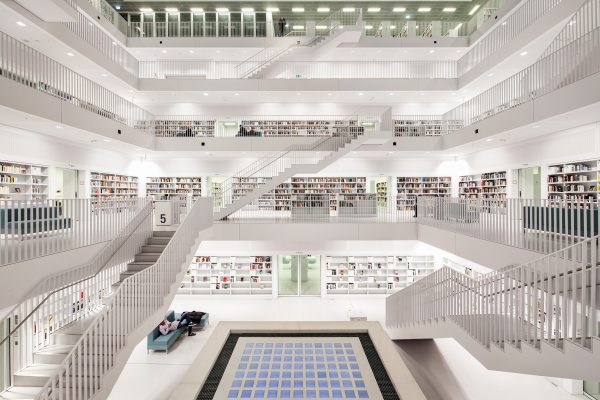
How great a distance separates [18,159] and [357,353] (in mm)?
10622

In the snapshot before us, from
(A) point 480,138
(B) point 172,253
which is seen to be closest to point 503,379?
(A) point 480,138

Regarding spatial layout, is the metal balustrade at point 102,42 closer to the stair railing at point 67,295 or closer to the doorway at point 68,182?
the doorway at point 68,182

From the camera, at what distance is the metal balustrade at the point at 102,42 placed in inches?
509

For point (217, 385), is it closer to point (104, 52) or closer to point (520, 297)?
point (520, 297)

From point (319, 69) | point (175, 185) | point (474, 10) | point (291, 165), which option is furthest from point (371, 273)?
point (474, 10)

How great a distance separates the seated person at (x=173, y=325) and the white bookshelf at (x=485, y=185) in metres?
11.7

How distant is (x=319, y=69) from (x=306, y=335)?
44.3ft

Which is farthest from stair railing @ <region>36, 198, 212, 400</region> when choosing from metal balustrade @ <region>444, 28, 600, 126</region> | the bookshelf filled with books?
the bookshelf filled with books

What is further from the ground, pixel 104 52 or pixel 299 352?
pixel 104 52

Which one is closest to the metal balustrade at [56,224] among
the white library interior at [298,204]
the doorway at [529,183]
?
the white library interior at [298,204]

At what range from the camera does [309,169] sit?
12430mm

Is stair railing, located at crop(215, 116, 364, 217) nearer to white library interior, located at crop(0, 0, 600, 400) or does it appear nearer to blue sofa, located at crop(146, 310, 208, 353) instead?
white library interior, located at crop(0, 0, 600, 400)

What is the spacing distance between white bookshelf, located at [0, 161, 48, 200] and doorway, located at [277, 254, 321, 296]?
28.5 feet

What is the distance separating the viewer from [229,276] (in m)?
14.4
